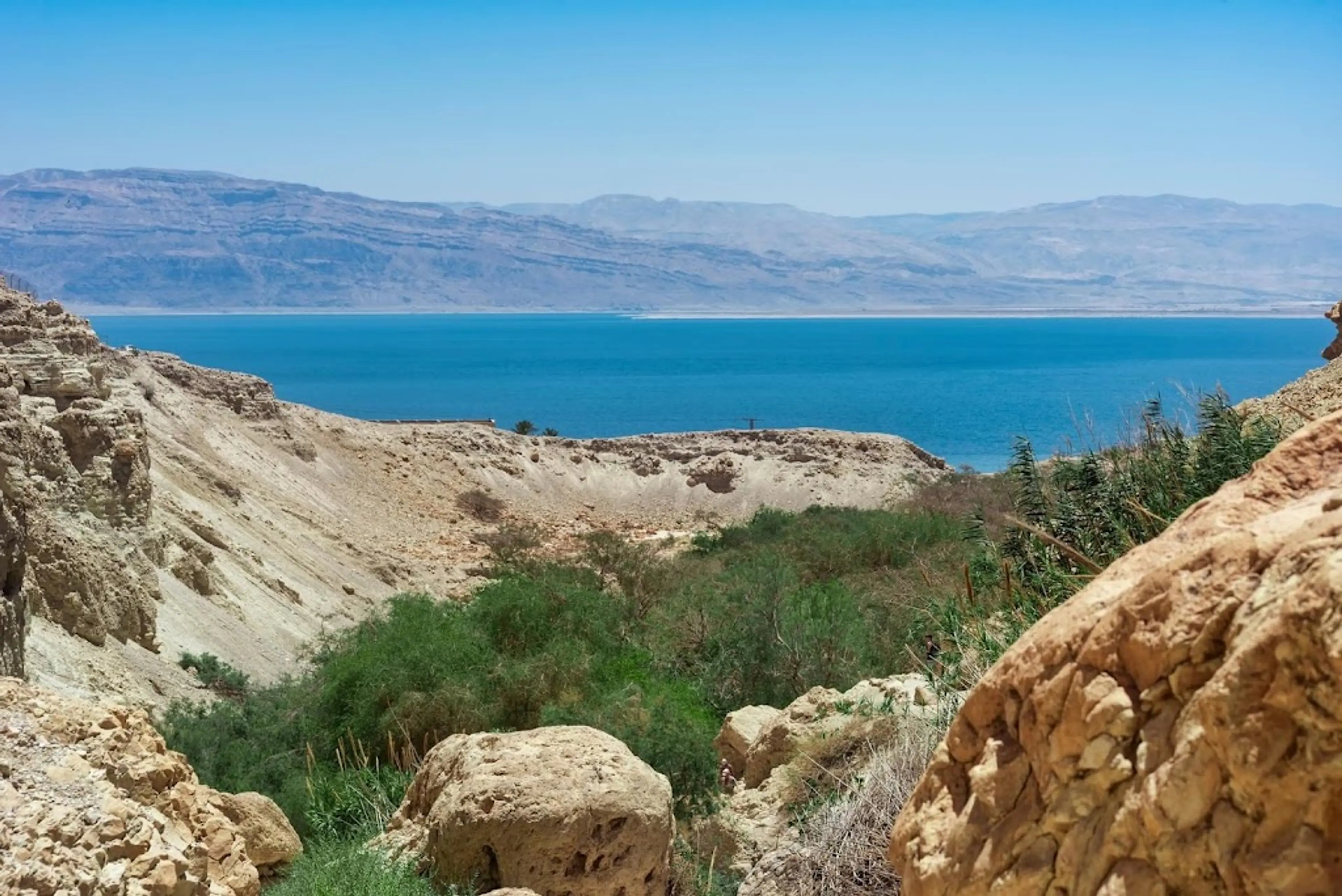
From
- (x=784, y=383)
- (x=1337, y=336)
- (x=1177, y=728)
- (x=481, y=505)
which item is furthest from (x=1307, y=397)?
(x=784, y=383)

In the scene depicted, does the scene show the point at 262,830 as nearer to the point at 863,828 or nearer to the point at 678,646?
the point at 863,828

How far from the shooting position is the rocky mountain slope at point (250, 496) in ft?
55.3

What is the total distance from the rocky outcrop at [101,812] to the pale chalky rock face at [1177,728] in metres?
2.82

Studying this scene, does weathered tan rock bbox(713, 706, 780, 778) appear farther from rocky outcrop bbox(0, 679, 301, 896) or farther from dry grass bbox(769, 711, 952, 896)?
rocky outcrop bbox(0, 679, 301, 896)

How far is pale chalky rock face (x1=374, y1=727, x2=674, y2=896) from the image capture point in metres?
8.09

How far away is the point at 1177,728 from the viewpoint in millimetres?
3051

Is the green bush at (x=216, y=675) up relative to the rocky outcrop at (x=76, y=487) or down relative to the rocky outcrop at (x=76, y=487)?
down

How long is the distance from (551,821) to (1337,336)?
574 inches

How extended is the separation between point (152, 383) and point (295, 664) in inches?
808

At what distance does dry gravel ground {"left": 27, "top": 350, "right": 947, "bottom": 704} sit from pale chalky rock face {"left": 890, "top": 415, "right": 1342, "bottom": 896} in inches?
466

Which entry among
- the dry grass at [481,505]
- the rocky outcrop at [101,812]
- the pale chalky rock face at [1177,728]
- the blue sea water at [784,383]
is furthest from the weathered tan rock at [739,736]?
the blue sea water at [784,383]

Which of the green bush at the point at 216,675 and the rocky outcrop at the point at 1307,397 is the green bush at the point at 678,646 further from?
the rocky outcrop at the point at 1307,397

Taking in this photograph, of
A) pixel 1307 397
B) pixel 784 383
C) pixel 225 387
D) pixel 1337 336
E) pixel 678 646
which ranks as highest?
pixel 1337 336

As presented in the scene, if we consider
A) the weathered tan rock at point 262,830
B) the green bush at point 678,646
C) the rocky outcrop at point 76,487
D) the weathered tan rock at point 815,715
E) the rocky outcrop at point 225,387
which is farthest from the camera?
the rocky outcrop at point 225,387
